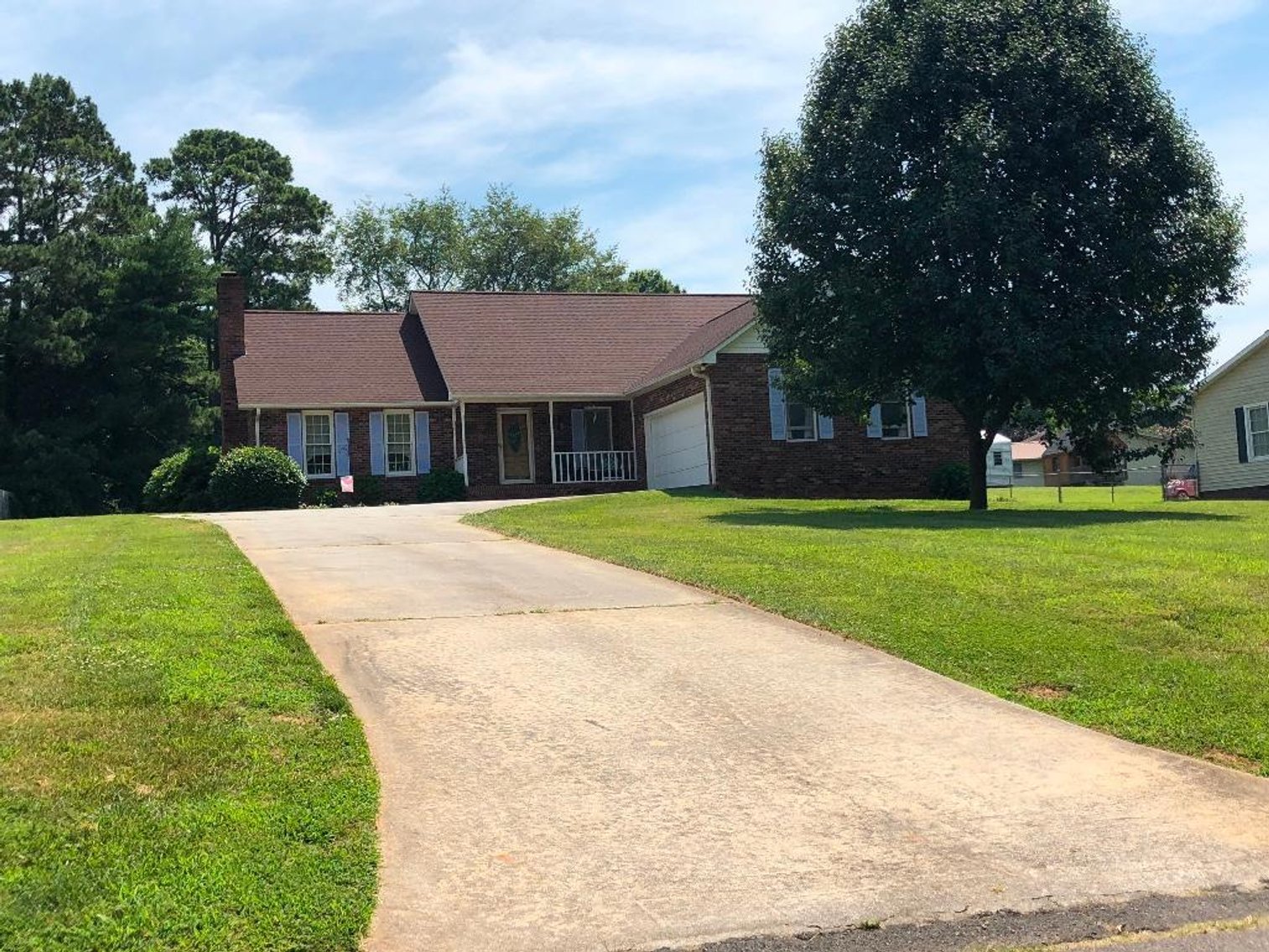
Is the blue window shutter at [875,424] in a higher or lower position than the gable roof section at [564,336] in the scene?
lower

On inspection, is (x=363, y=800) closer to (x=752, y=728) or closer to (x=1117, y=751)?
(x=752, y=728)

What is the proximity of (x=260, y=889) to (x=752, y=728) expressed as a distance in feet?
9.28

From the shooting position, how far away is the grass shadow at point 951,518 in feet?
54.3

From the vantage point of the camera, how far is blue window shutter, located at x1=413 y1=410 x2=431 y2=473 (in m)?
30.8

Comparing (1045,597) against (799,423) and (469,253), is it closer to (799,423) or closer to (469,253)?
(799,423)

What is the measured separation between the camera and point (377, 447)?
3052 cm

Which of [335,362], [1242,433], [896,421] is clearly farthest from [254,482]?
[1242,433]

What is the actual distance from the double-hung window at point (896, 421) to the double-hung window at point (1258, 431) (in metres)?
9.77

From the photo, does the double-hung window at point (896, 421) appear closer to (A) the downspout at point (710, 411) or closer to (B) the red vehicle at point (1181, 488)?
(A) the downspout at point (710, 411)

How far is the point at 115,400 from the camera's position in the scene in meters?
37.8

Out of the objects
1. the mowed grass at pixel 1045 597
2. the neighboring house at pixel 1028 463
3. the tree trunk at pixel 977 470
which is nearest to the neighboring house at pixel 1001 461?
the neighboring house at pixel 1028 463

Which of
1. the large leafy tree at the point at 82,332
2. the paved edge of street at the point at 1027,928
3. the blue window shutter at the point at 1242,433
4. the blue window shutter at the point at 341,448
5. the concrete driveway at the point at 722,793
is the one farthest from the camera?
the large leafy tree at the point at 82,332

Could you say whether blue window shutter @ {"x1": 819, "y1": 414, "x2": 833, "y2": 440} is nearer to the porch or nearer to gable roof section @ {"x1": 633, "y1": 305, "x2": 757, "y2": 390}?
gable roof section @ {"x1": 633, "y1": 305, "x2": 757, "y2": 390}

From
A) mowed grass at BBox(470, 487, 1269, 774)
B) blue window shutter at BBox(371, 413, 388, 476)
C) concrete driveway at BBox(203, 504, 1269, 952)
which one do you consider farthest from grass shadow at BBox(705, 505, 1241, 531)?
blue window shutter at BBox(371, 413, 388, 476)
